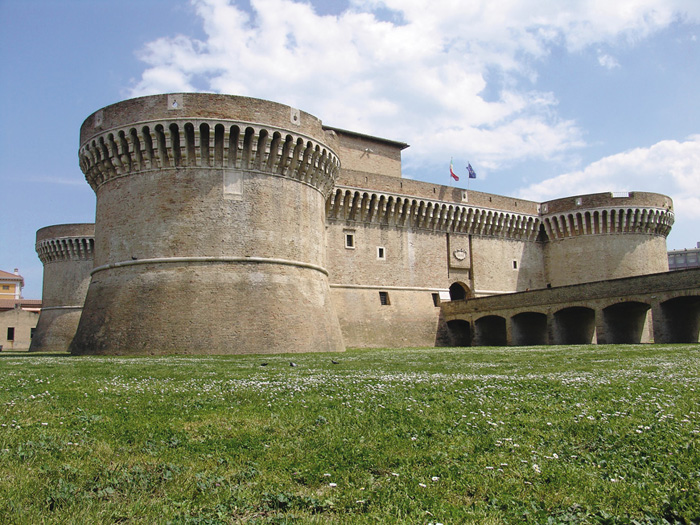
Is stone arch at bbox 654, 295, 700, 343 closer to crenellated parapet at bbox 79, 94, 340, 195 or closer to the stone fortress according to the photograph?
the stone fortress

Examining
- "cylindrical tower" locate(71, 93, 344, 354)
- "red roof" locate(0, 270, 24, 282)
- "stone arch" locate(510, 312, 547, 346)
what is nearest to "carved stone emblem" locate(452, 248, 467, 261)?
"stone arch" locate(510, 312, 547, 346)

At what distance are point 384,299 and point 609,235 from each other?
18.7 m

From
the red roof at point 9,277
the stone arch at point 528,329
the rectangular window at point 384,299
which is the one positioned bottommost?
the stone arch at point 528,329

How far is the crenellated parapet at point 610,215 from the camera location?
3962 cm

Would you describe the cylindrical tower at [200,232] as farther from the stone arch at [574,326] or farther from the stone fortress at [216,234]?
the stone arch at [574,326]

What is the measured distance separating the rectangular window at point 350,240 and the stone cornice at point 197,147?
8343 millimetres

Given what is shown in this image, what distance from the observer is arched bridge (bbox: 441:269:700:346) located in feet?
84.5

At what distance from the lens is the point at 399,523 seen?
3090mm

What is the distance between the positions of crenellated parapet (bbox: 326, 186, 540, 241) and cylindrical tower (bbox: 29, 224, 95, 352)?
64.5 ft

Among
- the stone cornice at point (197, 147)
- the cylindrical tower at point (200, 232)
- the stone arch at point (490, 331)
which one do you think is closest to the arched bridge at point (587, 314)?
the stone arch at point (490, 331)

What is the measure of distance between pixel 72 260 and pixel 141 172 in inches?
815

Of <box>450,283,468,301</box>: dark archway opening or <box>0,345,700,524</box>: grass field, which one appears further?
<box>450,283,468,301</box>: dark archway opening

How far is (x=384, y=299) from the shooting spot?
1296 inches

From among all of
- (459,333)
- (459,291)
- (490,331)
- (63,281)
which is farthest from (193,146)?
(63,281)
